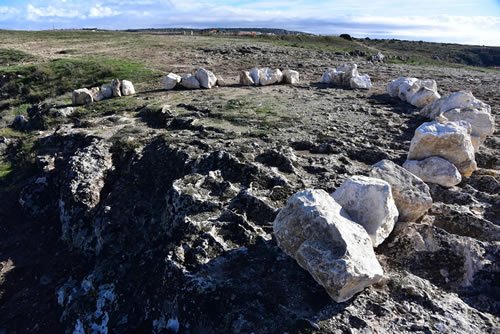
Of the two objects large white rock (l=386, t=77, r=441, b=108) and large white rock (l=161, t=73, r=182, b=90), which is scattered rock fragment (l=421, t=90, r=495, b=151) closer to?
large white rock (l=386, t=77, r=441, b=108)

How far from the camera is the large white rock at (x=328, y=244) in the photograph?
9.30 ft

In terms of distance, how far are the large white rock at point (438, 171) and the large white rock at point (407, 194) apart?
36.8 inches

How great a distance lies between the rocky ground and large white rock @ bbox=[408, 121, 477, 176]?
1.15 ft

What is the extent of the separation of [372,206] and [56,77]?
1466 centimetres

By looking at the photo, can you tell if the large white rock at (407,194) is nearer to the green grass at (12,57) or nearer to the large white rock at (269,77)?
the large white rock at (269,77)

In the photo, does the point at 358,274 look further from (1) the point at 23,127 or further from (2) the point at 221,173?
(1) the point at 23,127

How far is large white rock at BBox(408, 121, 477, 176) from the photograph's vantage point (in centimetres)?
476

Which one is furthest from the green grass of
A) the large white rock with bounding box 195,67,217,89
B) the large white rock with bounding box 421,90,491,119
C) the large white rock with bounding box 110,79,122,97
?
the large white rock with bounding box 421,90,491,119

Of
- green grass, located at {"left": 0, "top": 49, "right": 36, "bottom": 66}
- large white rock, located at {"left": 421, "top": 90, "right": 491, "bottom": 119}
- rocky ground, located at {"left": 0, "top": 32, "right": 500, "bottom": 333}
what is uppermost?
green grass, located at {"left": 0, "top": 49, "right": 36, "bottom": 66}

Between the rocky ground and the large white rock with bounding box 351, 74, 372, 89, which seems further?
the large white rock with bounding box 351, 74, 372, 89

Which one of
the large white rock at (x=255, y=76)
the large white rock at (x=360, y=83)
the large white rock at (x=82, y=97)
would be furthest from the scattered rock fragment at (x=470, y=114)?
the large white rock at (x=82, y=97)

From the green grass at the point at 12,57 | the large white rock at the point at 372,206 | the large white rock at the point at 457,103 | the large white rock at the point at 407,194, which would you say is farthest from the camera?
the green grass at the point at 12,57

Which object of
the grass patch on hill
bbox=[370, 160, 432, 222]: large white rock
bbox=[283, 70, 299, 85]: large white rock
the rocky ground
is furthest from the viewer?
the grass patch on hill

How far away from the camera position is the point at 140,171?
20.1 ft
